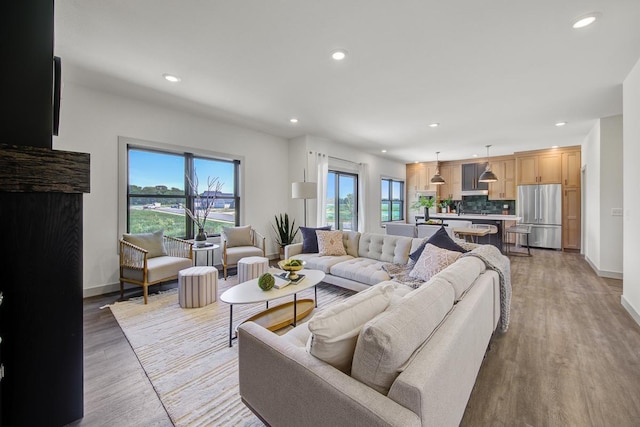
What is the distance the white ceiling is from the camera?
6.34 ft

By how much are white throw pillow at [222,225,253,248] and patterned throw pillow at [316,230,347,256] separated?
1.36m

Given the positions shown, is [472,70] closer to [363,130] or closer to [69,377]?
[363,130]

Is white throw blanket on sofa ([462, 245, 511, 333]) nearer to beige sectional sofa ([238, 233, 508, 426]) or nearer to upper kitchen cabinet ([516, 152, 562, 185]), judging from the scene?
beige sectional sofa ([238, 233, 508, 426])

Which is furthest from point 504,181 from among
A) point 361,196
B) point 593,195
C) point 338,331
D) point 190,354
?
point 190,354

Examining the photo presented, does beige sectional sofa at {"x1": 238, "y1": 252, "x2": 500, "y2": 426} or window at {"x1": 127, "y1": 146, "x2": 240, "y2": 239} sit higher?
window at {"x1": 127, "y1": 146, "x2": 240, "y2": 239}

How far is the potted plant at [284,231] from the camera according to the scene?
5.33 m

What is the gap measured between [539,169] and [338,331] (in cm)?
801

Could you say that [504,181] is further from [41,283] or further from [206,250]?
[41,283]

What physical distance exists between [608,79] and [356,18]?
10.1ft

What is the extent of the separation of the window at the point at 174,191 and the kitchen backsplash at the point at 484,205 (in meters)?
7.08

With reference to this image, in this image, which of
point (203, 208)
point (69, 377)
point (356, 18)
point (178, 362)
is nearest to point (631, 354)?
point (356, 18)

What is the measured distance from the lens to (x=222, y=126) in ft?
15.1

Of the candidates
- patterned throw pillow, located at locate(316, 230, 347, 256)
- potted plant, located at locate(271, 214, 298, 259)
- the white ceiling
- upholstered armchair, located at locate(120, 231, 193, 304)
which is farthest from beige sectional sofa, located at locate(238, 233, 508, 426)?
potted plant, located at locate(271, 214, 298, 259)

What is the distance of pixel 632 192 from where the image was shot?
2.85 m
